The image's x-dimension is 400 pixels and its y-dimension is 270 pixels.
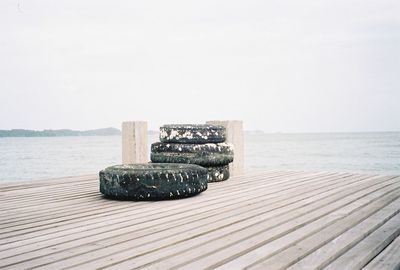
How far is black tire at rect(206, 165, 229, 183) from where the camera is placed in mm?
4844

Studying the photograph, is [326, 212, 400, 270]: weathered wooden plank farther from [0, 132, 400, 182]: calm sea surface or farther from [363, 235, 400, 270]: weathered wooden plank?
[0, 132, 400, 182]: calm sea surface

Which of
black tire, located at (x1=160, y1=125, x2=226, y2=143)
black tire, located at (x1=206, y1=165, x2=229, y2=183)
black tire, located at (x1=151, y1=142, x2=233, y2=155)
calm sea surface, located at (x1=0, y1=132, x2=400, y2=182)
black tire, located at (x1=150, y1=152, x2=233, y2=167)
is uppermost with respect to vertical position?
black tire, located at (x1=160, y1=125, x2=226, y2=143)

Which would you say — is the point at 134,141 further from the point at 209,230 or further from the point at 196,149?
the point at 209,230

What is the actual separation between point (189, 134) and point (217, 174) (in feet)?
1.78

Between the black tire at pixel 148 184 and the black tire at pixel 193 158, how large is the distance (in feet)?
3.77

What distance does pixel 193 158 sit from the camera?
A: 15.9 feet

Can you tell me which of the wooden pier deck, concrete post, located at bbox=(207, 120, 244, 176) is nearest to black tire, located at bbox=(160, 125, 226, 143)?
concrete post, located at bbox=(207, 120, 244, 176)

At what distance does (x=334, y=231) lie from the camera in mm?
2340

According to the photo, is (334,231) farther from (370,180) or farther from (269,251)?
(370,180)

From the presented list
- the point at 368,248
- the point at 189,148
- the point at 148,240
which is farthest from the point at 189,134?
the point at 368,248

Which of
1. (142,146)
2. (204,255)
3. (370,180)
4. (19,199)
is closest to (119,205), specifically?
(19,199)

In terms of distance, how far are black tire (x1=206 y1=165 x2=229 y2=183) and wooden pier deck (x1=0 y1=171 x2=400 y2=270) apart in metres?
0.79

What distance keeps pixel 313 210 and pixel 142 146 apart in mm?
3119

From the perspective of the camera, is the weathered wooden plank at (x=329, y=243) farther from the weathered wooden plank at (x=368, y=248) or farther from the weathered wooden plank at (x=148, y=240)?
the weathered wooden plank at (x=148, y=240)
